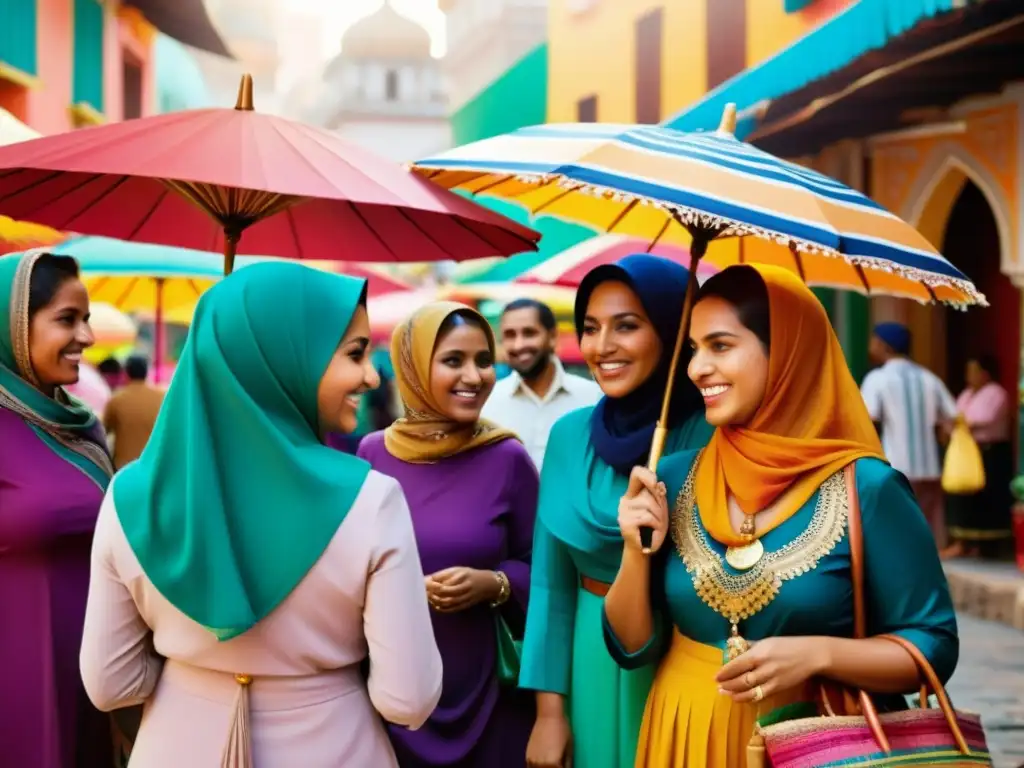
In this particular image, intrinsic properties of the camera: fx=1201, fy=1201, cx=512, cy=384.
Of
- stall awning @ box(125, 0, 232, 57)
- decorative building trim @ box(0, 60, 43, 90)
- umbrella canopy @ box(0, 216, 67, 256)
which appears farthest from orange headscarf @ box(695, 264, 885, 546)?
stall awning @ box(125, 0, 232, 57)

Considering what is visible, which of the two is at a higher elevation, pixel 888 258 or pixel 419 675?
pixel 888 258

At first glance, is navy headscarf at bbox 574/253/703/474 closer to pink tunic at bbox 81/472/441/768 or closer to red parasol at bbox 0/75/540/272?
red parasol at bbox 0/75/540/272

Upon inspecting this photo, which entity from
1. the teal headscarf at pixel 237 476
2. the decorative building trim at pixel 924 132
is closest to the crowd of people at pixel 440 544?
the teal headscarf at pixel 237 476

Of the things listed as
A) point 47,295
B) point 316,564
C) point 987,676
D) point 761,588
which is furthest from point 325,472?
point 987,676

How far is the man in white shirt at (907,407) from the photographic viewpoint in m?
9.65

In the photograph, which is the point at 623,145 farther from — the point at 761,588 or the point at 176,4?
the point at 176,4

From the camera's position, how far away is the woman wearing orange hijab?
2475 millimetres

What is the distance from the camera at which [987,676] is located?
6.89 meters

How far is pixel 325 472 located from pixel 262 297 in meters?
0.36

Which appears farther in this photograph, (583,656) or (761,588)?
(583,656)

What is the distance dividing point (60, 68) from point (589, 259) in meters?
10.1

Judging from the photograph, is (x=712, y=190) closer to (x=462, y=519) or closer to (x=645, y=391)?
(x=645, y=391)

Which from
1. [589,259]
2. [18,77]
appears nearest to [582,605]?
[589,259]

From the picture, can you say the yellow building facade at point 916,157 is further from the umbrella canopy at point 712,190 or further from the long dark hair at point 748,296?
the long dark hair at point 748,296
